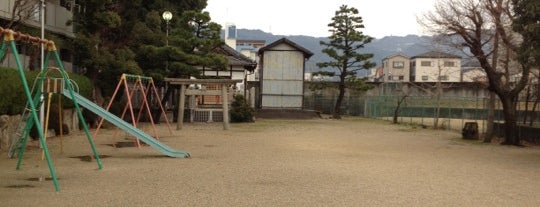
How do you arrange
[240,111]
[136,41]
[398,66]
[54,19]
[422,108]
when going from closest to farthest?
[54,19], [136,41], [240,111], [422,108], [398,66]

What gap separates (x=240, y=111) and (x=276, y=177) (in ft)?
60.4

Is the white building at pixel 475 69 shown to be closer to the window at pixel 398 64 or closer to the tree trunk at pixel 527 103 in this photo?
the tree trunk at pixel 527 103

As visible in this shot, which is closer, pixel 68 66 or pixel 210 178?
pixel 210 178

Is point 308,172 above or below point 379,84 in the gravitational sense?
below

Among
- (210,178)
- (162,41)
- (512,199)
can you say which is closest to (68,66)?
(162,41)

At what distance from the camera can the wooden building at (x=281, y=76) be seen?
114ft

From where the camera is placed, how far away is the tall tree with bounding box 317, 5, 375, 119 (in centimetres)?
3444

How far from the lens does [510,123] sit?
17.4 metres

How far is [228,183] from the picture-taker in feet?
27.0

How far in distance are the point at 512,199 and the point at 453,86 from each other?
33.7 meters

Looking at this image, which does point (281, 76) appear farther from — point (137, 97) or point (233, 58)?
point (137, 97)

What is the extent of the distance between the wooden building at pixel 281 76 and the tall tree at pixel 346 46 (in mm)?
1763

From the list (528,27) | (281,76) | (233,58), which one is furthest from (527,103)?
(281,76)

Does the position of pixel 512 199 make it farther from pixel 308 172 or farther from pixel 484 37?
pixel 484 37
